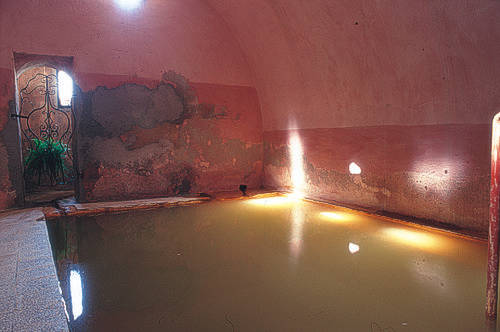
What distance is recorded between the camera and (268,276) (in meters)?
2.32

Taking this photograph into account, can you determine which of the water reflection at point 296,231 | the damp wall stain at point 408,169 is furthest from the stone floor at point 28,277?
the damp wall stain at point 408,169

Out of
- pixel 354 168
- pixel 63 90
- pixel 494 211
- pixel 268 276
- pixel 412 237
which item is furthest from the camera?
pixel 63 90

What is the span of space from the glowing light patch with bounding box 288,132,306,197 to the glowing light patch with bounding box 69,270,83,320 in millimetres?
4001

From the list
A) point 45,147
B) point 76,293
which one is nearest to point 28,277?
point 76,293

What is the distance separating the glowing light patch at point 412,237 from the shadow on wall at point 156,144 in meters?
3.52

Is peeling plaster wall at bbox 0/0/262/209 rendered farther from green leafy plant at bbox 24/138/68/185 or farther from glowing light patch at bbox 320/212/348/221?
glowing light patch at bbox 320/212/348/221

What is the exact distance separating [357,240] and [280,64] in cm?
349

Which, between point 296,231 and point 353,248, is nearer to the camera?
point 353,248

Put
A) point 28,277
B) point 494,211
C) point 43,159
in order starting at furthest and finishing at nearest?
1. point 43,159
2. point 28,277
3. point 494,211

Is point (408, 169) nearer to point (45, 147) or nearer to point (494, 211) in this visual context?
point (494, 211)

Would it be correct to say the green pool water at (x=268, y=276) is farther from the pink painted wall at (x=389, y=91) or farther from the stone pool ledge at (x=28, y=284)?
the pink painted wall at (x=389, y=91)

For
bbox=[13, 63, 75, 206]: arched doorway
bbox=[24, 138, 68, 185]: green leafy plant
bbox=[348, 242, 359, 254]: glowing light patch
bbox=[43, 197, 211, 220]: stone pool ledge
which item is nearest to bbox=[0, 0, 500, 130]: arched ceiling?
bbox=[13, 63, 75, 206]: arched doorway

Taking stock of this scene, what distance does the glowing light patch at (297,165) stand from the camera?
18.6 feet

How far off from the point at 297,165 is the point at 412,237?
9.00ft
